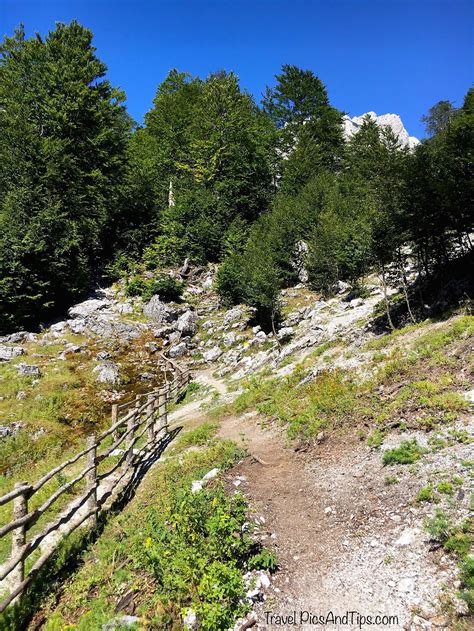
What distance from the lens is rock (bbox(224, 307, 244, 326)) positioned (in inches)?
1231

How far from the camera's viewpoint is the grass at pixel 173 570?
4996 mm

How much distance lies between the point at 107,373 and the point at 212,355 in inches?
308

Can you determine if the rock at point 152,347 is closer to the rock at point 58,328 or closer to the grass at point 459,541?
the rock at point 58,328

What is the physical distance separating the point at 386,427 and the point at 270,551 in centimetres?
466

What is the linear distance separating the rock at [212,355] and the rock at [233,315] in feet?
12.3

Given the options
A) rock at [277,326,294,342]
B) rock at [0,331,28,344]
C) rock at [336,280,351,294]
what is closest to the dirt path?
rock at [277,326,294,342]

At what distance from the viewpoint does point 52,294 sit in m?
32.1

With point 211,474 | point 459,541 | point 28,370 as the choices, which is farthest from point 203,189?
point 459,541

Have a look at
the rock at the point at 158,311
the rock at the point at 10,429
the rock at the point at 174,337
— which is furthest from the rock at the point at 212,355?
the rock at the point at 10,429

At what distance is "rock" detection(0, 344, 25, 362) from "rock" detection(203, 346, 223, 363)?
12411mm

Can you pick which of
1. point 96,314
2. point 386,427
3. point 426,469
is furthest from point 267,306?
point 426,469

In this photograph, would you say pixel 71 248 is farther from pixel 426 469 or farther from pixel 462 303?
pixel 426 469

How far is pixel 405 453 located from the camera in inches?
310

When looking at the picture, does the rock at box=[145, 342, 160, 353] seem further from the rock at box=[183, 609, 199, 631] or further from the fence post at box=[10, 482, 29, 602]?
the rock at box=[183, 609, 199, 631]
